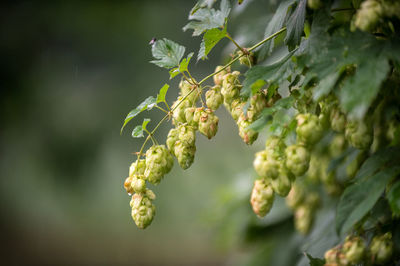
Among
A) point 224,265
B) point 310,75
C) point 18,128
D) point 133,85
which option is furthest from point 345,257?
point 224,265

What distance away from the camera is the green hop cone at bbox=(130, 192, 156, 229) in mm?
830

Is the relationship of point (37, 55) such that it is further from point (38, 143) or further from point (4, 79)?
point (38, 143)

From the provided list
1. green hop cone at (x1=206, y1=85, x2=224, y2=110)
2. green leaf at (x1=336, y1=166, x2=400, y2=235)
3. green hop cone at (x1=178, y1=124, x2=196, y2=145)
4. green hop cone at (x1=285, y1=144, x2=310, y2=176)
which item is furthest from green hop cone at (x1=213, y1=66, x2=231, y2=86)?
green leaf at (x1=336, y1=166, x2=400, y2=235)

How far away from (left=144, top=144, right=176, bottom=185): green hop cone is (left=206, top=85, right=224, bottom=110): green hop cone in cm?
13

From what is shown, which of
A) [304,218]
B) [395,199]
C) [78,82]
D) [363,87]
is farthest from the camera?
[78,82]

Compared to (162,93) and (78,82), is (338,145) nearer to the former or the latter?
(162,93)

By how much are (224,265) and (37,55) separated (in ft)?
12.2

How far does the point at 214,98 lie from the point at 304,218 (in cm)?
82

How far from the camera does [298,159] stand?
739 mm

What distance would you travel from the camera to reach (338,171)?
1.36 m

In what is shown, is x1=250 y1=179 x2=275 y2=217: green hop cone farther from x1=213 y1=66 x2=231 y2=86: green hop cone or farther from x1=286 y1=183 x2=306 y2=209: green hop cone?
x1=286 y1=183 x2=306 y2=209: green hop cone

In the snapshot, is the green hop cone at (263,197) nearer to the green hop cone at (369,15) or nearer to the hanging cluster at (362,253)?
the hanging cluster at (362,253)

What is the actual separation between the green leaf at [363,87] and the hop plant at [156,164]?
0.38 metres

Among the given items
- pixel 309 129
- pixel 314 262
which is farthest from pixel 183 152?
pixel 314 262
